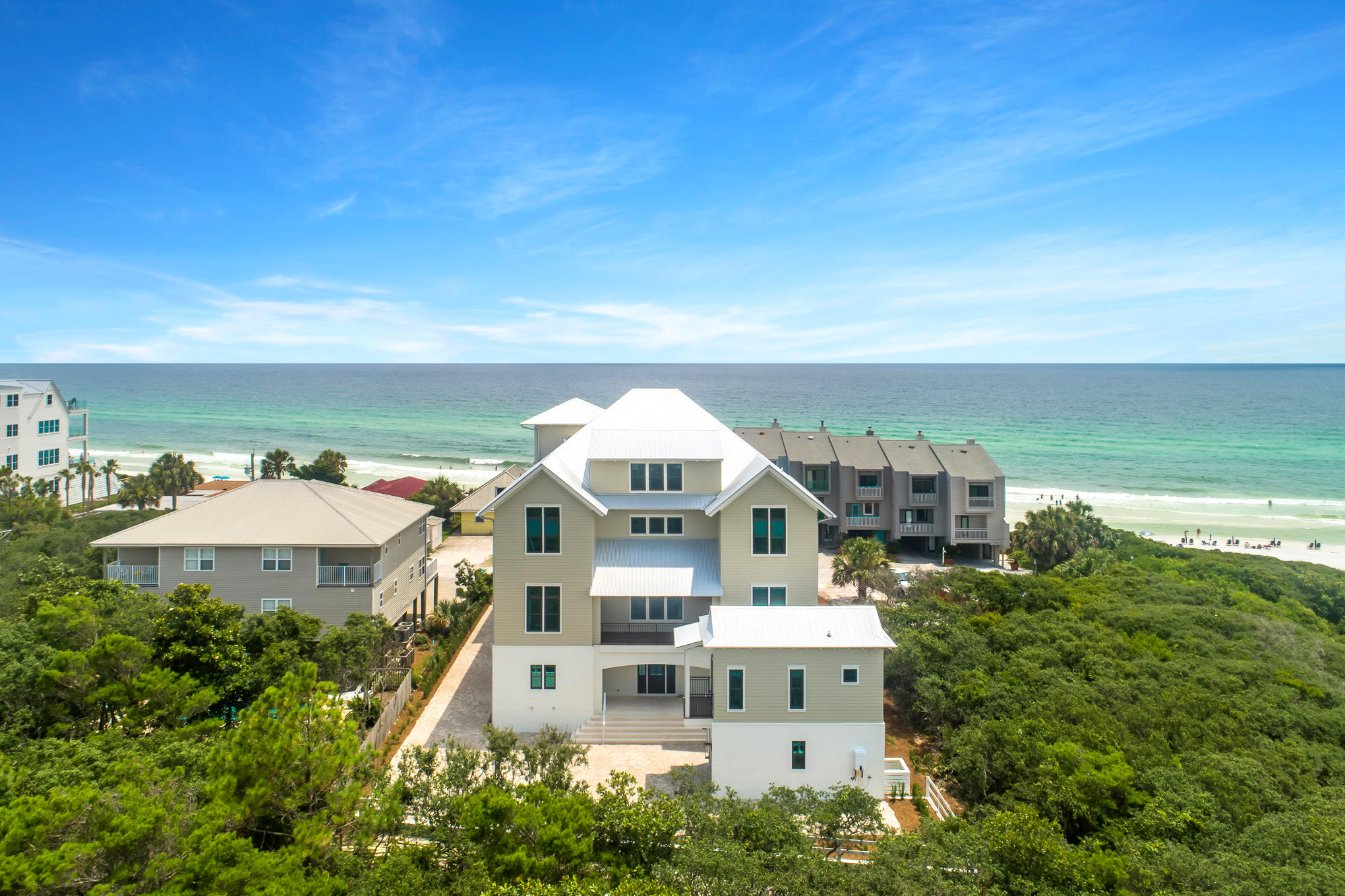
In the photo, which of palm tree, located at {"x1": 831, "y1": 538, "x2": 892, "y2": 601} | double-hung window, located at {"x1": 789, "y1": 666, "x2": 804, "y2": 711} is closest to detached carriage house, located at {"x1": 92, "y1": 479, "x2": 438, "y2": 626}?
double-hung window, located at {"x1": 789, "y1": 666, "x2": 804, "y2": 711}

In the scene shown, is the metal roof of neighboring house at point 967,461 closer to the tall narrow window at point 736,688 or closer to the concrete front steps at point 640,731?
the concrete front steps at point 640,731

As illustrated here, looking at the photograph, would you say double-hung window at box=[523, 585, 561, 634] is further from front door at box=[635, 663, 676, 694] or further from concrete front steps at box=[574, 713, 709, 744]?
front door at box=[635, 663, 676, 694]

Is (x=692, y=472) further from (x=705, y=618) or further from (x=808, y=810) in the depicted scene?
(x=808, y=810)

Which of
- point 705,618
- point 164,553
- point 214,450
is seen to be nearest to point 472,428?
point 214,450

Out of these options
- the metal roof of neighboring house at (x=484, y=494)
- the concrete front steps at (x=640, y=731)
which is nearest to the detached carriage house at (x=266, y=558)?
the concrete front steps at (x=640, y=731)

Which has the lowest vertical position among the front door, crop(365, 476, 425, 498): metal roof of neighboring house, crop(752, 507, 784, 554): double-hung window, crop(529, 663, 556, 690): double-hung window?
the front door

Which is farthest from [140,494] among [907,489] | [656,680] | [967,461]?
[967,461]
